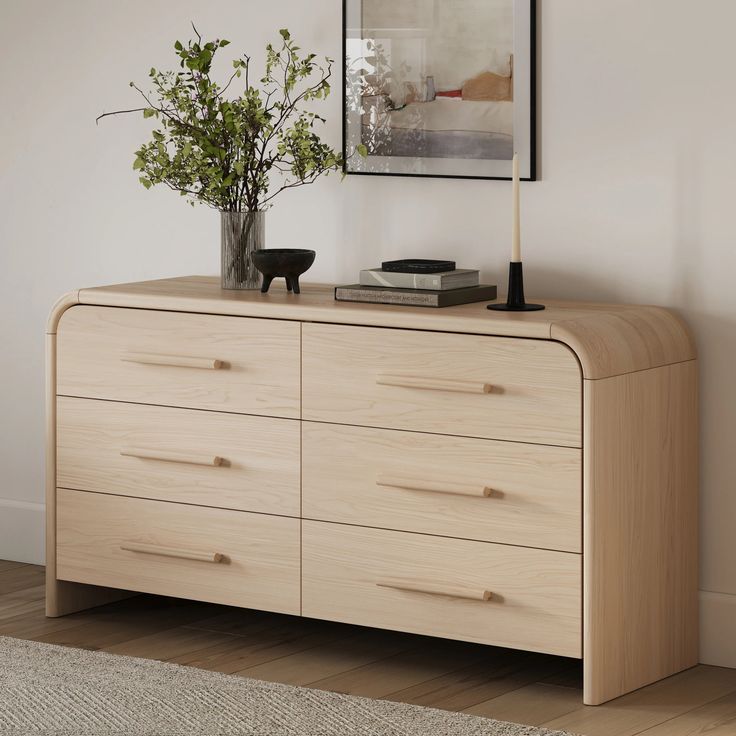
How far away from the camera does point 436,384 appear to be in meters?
2.76

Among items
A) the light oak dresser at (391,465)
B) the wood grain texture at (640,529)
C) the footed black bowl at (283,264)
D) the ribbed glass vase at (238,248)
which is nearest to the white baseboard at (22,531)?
the light oak dresser at (391,465)

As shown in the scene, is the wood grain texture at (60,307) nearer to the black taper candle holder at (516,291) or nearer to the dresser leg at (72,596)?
the dresser leg at (72,596)

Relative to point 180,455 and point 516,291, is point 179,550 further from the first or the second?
point 516,291

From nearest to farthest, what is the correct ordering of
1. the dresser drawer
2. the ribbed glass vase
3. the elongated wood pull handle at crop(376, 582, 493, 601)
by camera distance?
the dresser drawer
the elongated wood pull handle at crop(376, 582, 493, 601)
the ribbed glass vase

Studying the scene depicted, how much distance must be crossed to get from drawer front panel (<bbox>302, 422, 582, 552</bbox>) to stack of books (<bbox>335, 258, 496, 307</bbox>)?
281 mm

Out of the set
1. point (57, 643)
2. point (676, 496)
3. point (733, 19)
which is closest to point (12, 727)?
point (57, 643)

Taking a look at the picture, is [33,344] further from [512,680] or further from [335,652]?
[512,680]

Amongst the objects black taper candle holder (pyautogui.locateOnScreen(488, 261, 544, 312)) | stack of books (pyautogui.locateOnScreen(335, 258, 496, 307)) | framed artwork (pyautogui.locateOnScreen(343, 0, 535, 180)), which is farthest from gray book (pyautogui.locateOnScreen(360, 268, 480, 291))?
framed artwork (pyautogui.locateOnScreen(343, 0, 535, 180))

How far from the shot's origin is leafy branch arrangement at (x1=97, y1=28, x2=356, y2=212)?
3.16m

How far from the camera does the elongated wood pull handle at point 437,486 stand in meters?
2.74

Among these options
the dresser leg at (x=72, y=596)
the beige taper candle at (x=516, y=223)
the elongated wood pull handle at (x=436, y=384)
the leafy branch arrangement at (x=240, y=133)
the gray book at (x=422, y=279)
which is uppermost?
the leafy branch arrangement at (x=240, y=133)

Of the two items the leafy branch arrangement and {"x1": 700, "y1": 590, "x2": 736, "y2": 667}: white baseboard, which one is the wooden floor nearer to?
{"x1": 700, "y1": 590, "x2": 736, "y2": 667}: white baseboard

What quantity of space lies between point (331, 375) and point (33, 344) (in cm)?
124

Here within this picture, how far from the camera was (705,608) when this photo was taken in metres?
2.98
